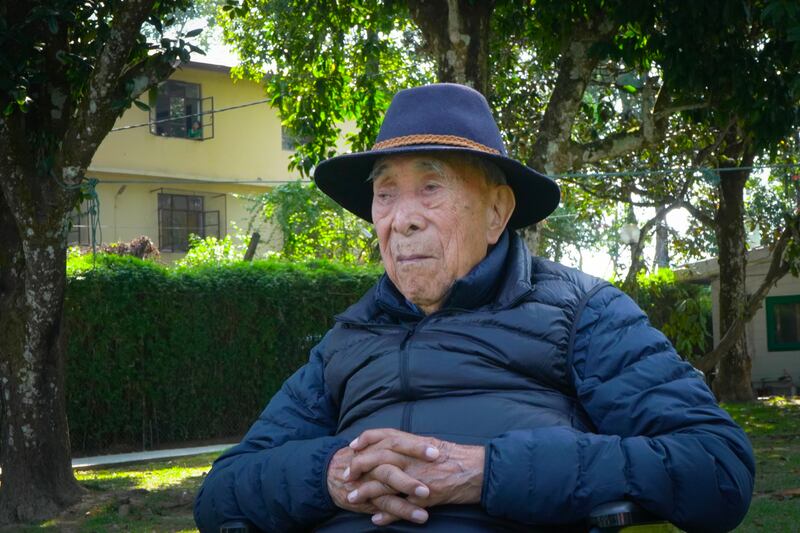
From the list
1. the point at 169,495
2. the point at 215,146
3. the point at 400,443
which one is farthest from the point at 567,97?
the point at 215,146

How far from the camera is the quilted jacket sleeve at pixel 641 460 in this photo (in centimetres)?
251

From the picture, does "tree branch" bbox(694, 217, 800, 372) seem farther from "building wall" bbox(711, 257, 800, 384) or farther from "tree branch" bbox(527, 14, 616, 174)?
"building wall" bbox(711, 257, 800, 384)

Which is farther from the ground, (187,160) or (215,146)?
(215,146)

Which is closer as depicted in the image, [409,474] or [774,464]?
[409,474]

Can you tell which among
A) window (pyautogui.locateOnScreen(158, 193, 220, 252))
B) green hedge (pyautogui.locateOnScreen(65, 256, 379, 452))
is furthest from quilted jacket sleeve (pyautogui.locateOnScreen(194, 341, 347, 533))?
window (pyautogui.locateOnScreen(158, 193, 220, 252))

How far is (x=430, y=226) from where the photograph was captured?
3025 millimetres

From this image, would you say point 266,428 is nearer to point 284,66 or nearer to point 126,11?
point 126,11

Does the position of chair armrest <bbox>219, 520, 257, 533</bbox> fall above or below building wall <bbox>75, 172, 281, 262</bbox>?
below

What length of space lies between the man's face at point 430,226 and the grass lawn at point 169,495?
4.66 metres

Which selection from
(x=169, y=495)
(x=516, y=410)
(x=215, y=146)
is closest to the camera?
(x=516, y=410)

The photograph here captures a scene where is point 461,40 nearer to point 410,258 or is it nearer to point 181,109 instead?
point 410,258

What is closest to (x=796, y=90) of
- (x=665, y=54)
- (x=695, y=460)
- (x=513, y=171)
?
(x=665, y=54)

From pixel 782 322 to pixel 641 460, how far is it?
21910mm

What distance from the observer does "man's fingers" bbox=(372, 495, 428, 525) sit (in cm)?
260
